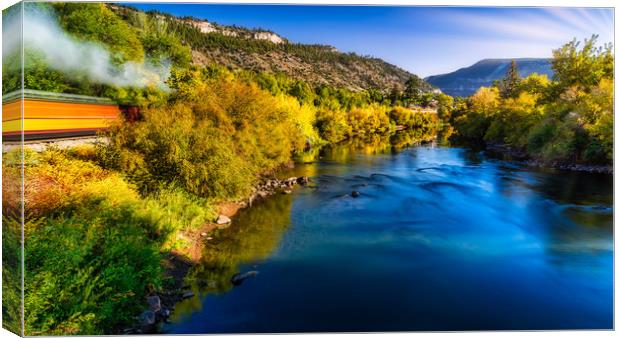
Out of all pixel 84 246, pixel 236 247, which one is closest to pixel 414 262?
pixel 236 247

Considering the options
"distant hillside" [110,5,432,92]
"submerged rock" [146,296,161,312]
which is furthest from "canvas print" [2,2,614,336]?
"distant hillside" [110,5,432,92]

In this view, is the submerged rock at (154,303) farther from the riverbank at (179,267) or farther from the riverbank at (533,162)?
the riverbank at (533,162)

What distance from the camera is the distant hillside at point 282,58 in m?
14.4

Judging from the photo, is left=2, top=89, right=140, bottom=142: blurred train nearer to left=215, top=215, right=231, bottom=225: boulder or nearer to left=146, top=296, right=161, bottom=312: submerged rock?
left=146, top=296, right=161, bottom=312: submerged rock

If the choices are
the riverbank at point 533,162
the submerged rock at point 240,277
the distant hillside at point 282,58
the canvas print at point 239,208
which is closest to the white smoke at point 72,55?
the canvas print at point 239,208

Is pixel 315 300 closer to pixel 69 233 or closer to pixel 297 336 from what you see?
pixel 297 336

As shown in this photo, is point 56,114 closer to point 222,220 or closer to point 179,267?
point 179,267

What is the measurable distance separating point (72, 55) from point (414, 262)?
7346mm

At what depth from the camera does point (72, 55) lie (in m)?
7.46

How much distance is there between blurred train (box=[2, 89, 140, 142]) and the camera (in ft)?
16.4

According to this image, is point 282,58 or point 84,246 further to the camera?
point 282,58

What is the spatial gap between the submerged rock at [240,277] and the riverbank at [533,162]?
8.20m

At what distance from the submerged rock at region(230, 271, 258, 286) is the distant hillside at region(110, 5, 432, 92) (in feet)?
18.0

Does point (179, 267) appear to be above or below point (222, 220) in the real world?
below
